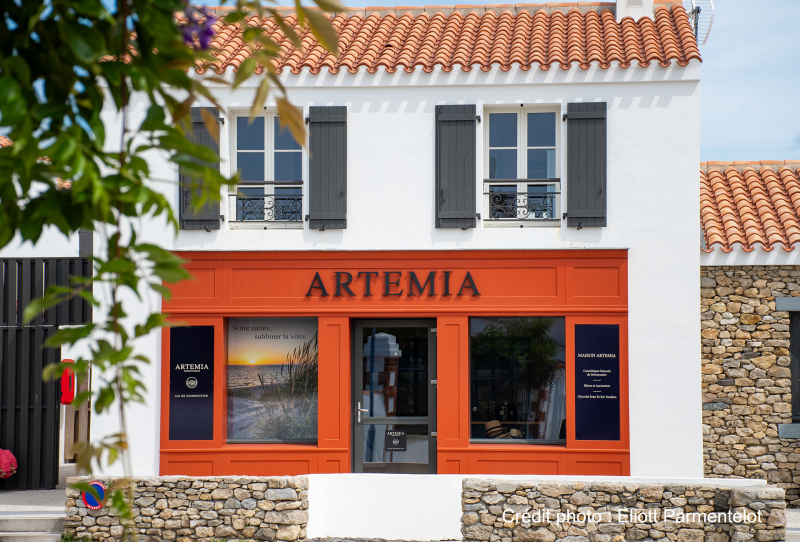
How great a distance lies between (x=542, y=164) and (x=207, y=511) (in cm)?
658

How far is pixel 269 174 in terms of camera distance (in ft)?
36.3

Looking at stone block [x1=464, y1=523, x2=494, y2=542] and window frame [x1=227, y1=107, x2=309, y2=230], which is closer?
stone block [x1=464, y1=523, x2=494, y2=542]

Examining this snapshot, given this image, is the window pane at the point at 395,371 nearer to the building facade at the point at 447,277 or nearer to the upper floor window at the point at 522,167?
the building facade at the point at 447,277

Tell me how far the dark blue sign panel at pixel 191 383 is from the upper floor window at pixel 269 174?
1.87 meters

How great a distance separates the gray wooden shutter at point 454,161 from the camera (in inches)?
422

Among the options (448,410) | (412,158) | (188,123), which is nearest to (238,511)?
(448,410)

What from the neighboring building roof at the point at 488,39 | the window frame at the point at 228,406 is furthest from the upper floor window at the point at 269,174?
the window frame at the point at 228,406

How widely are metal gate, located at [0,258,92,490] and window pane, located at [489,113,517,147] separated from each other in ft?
21.5

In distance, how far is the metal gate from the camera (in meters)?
11.6

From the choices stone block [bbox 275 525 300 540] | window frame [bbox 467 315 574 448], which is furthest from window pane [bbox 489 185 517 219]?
stone block [bbox 275 525 300 540]

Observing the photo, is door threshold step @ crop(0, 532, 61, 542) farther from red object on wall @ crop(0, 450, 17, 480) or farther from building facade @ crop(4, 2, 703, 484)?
red object on wall @ crop(0, 450, 17, 480)

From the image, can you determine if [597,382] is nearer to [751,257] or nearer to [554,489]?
[554,489]

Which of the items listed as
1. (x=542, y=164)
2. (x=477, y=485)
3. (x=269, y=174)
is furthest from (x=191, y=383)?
(x=542, y=164)

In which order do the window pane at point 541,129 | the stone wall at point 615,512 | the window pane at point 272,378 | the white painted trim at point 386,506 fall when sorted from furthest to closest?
the window pane at point 272,378, the window pane at point 541,129, the white painted trim at point 386,506, the stone wall at point 615,512
